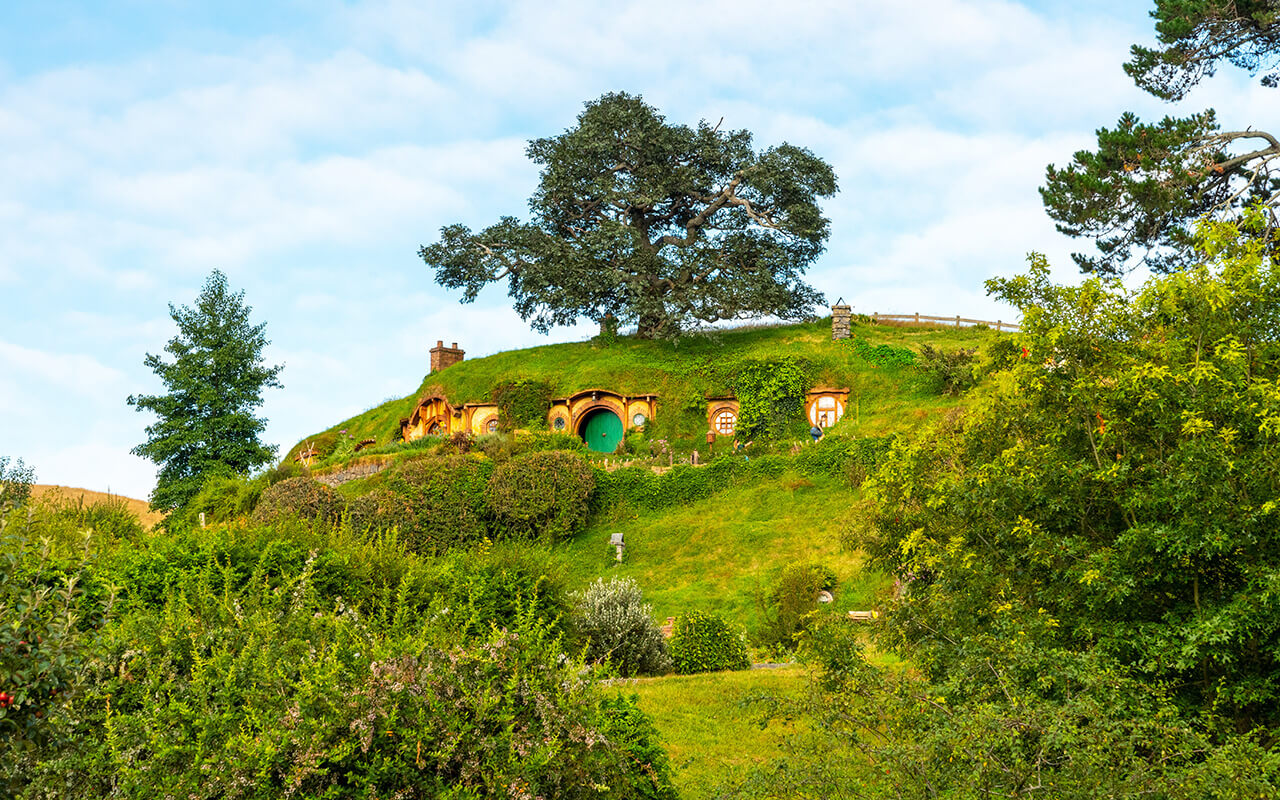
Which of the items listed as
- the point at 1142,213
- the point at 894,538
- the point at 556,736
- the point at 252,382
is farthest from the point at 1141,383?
the point at 252,382

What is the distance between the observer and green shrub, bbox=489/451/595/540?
28.7m

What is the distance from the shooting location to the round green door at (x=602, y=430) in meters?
37.3

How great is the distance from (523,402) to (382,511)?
10757 millimetres

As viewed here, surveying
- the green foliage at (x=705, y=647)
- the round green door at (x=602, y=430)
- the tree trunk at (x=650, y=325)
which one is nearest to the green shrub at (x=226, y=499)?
the round green door at (x=602, y=430)

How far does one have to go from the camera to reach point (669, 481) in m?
30.1

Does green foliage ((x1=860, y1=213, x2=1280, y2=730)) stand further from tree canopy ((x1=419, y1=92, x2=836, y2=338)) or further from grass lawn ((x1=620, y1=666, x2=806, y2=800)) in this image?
tree canopy ((x1=419, y1=92, x2=836, y2=338))

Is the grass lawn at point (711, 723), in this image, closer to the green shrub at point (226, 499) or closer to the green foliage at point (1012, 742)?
the green foliage at point (1012, 742)

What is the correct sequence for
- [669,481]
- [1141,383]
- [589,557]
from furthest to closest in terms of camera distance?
[669,481], [589,557], [1141,383]

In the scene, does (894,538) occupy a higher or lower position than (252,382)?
lower

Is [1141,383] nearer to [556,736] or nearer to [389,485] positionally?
[556,736]

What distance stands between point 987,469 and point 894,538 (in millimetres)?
2962

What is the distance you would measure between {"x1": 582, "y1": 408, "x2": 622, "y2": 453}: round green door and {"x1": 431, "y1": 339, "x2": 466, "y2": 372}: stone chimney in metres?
9.92

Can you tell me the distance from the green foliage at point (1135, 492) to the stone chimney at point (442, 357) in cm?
3649

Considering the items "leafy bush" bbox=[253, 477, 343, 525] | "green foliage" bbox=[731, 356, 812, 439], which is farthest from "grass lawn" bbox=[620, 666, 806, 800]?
"green foliage" bbox=[731, 356, 812, 439]
